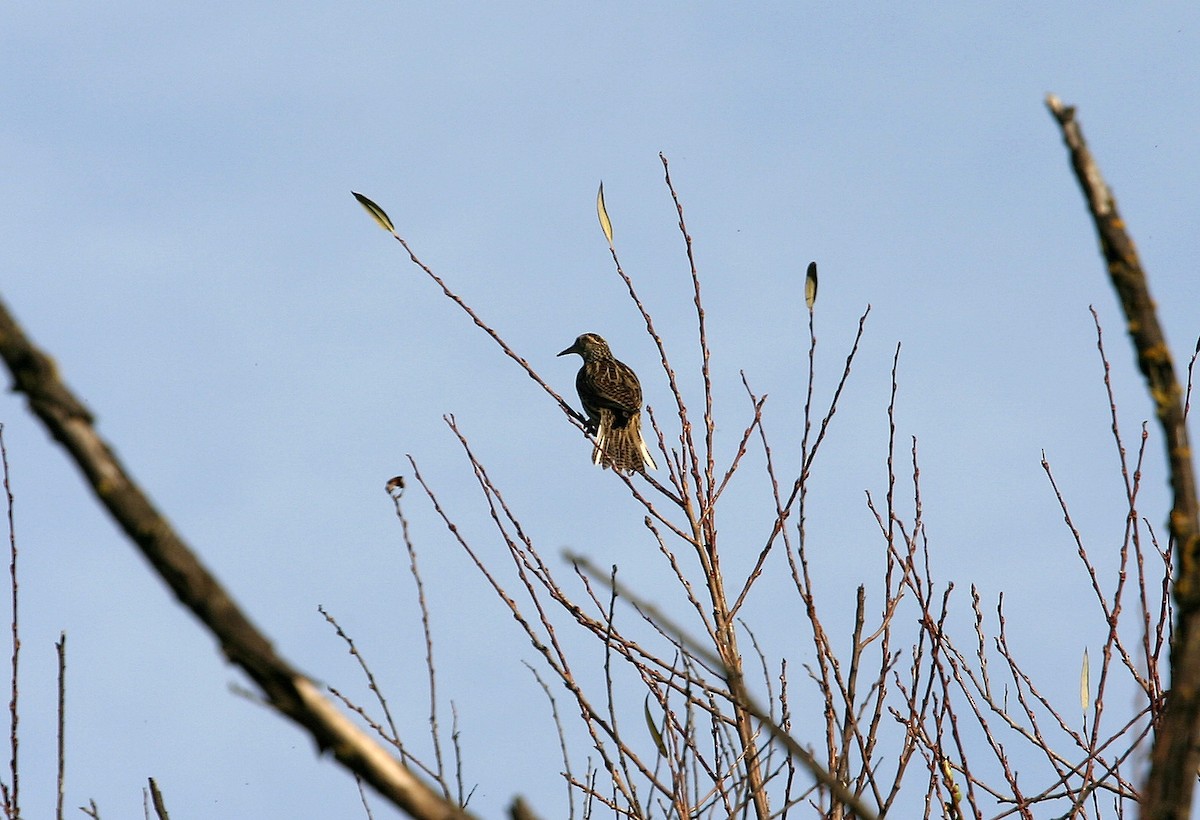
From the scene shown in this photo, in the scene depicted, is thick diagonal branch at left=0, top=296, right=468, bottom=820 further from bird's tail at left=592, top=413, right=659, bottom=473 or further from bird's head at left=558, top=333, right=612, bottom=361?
bird's head at left=558, top=333, right=612, bottom=361

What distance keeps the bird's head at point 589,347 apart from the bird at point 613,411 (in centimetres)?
33

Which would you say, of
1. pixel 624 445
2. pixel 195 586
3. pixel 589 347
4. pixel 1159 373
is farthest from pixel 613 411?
pixel 195 586

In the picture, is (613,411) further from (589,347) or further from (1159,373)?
(1159,373)

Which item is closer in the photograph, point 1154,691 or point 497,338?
point 1154,691

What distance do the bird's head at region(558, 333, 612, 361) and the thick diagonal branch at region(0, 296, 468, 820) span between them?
11524 millimetres

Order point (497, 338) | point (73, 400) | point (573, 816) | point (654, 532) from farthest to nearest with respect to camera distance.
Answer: point (497, 338), point (654, 532), point (573, 816), point (73, 400)

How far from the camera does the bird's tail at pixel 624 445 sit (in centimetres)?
877

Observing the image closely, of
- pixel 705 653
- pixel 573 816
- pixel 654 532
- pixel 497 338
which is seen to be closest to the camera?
pixel 705 653

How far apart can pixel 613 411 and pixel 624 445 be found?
2.86 feet

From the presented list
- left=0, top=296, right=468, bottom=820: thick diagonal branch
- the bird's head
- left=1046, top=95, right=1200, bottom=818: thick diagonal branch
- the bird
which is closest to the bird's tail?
the bird

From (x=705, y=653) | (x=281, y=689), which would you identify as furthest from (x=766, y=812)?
(x=281, y=689)

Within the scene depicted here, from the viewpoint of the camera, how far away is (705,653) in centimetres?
146

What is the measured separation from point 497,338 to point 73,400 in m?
4.85

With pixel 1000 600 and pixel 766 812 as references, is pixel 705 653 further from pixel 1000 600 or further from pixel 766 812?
pixel 1000 600
